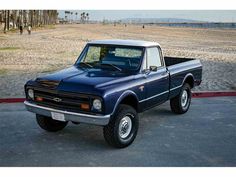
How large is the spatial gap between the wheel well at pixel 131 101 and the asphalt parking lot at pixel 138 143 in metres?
0.66

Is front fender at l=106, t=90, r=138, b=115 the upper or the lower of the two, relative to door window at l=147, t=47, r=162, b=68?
lower

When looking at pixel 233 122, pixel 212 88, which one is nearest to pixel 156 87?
pixel 233 122

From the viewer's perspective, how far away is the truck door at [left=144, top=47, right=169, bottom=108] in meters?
6.33

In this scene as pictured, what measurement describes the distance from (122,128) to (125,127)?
9 cm

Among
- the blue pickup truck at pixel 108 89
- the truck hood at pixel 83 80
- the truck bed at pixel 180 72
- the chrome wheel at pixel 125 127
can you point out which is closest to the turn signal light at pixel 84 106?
the blue pickup truck at pixel 108 89

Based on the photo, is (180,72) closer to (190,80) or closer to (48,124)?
(190,80)

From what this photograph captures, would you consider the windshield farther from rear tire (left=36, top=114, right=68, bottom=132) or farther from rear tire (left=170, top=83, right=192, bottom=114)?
rear tire (left=170, top=83, right=192, bottom=114)

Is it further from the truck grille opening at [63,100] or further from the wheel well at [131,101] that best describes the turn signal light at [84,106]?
the wheel well at [131,101]

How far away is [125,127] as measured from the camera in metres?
5.75

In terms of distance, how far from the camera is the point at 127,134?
228 inches

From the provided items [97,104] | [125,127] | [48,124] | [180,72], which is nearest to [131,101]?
[125,127]

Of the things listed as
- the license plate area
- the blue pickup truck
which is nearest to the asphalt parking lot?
the blue pickup truck

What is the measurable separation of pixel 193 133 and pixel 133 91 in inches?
64.7

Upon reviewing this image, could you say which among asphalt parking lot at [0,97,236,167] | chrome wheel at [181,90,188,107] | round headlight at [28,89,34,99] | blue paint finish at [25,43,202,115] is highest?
blue paint finish at [25,43,202,115]
